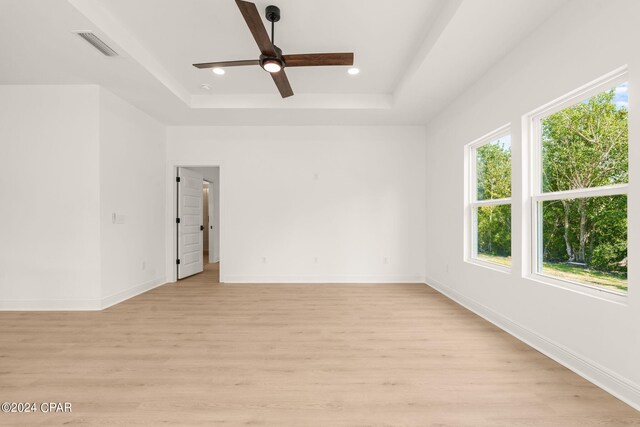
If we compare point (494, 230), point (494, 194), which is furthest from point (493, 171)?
point (494, 230)

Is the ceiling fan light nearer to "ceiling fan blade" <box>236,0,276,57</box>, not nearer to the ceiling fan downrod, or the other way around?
"ceiling fan blade" <box>236,0,276,57</box>

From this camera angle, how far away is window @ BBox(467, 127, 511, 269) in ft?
10.6

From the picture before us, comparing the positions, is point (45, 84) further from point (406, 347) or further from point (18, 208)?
point (406, 347)

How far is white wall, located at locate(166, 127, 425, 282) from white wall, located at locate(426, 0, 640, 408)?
1.25 meters

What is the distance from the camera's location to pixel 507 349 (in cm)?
254

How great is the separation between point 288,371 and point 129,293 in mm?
3259

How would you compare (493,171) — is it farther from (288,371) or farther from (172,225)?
(172,225)

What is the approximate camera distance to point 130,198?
4320 mm

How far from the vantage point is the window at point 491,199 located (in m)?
3.22

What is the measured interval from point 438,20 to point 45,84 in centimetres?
463

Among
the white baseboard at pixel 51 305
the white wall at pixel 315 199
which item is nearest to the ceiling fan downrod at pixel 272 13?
the white wall at pixel 315 199

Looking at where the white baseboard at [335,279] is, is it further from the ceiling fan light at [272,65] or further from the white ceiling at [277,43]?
the ceiling fan light at [272,65]

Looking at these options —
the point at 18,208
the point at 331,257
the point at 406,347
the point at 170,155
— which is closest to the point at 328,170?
the point at 331,257

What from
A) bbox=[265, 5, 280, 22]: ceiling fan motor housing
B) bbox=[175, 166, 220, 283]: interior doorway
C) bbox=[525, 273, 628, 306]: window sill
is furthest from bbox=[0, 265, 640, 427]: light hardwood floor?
bbox=[265, 5, 280, 22]: ceiling fan motor housing
